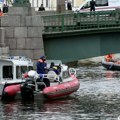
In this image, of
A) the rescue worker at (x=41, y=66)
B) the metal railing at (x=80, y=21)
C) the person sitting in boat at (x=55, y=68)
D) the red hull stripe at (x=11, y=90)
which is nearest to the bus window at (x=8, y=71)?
the red hull stripe at (x=11, y=90)

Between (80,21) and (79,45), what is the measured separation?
1.71 meters

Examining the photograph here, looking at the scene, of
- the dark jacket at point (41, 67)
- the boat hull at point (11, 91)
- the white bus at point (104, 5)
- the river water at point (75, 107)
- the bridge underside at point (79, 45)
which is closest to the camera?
the river water at point (75, 107)

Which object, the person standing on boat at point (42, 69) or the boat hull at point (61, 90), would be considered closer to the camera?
the boat hull at point (61, 90)

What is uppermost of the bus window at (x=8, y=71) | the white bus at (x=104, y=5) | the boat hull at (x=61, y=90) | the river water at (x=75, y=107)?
the white bus at (x=104, y=5)

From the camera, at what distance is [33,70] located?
5106cm

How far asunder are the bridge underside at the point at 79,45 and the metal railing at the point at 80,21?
0.60 m

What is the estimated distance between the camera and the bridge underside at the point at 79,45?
56.5 metres

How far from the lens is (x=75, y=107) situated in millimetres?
47094

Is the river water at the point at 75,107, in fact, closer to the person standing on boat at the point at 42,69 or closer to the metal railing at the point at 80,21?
the person standing on boat at the point at 42,69

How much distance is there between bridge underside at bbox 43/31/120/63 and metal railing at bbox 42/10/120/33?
1.96 feet

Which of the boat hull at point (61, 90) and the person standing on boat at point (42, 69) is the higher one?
the person standing on boat at point (42, 69)

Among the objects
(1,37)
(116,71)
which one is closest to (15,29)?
(1,37)

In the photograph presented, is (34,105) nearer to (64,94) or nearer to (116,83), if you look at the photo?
(64,94)

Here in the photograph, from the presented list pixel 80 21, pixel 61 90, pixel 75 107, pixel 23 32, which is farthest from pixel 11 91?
pixel 80 21
